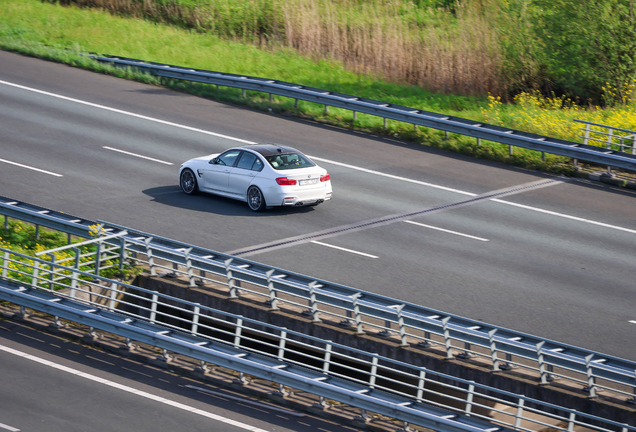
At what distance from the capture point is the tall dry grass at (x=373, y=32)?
2880cm

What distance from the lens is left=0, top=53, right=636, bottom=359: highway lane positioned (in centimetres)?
1394

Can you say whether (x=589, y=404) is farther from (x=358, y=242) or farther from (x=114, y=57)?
(x=114, y=57)

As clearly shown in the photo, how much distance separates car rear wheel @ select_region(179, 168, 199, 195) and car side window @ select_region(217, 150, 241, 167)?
766mm

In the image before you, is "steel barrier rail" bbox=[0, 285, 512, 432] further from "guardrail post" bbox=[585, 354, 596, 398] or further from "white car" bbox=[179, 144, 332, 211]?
"white car" bbox=[179, 144, 332, 211]

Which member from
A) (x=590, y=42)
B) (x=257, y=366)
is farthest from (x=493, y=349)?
(x=590, y=42)

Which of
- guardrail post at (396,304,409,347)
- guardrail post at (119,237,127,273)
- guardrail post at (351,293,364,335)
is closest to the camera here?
guardrail post at (396,304,409,347)

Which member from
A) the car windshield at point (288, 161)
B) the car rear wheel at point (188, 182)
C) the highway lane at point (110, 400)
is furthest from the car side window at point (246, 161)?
the highway lane at point (110, 400)

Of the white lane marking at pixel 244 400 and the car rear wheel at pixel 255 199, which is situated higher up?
the car rear wheel at pixel 255 199

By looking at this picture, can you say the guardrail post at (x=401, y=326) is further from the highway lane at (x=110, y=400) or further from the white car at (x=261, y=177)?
the white car at (x=261, y=177)

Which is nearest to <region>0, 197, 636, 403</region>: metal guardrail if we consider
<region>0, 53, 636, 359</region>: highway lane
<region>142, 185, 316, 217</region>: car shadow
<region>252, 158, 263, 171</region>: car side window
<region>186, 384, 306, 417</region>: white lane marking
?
<region>0, 53, 636, 359</region>: highway lane

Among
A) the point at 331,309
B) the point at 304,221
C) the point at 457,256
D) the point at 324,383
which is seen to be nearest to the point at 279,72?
the point at 304,221

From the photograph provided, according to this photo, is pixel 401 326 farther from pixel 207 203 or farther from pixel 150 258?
pixel 207 203

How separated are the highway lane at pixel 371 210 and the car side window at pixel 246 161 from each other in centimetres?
97

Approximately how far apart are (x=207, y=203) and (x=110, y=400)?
29.1ft
